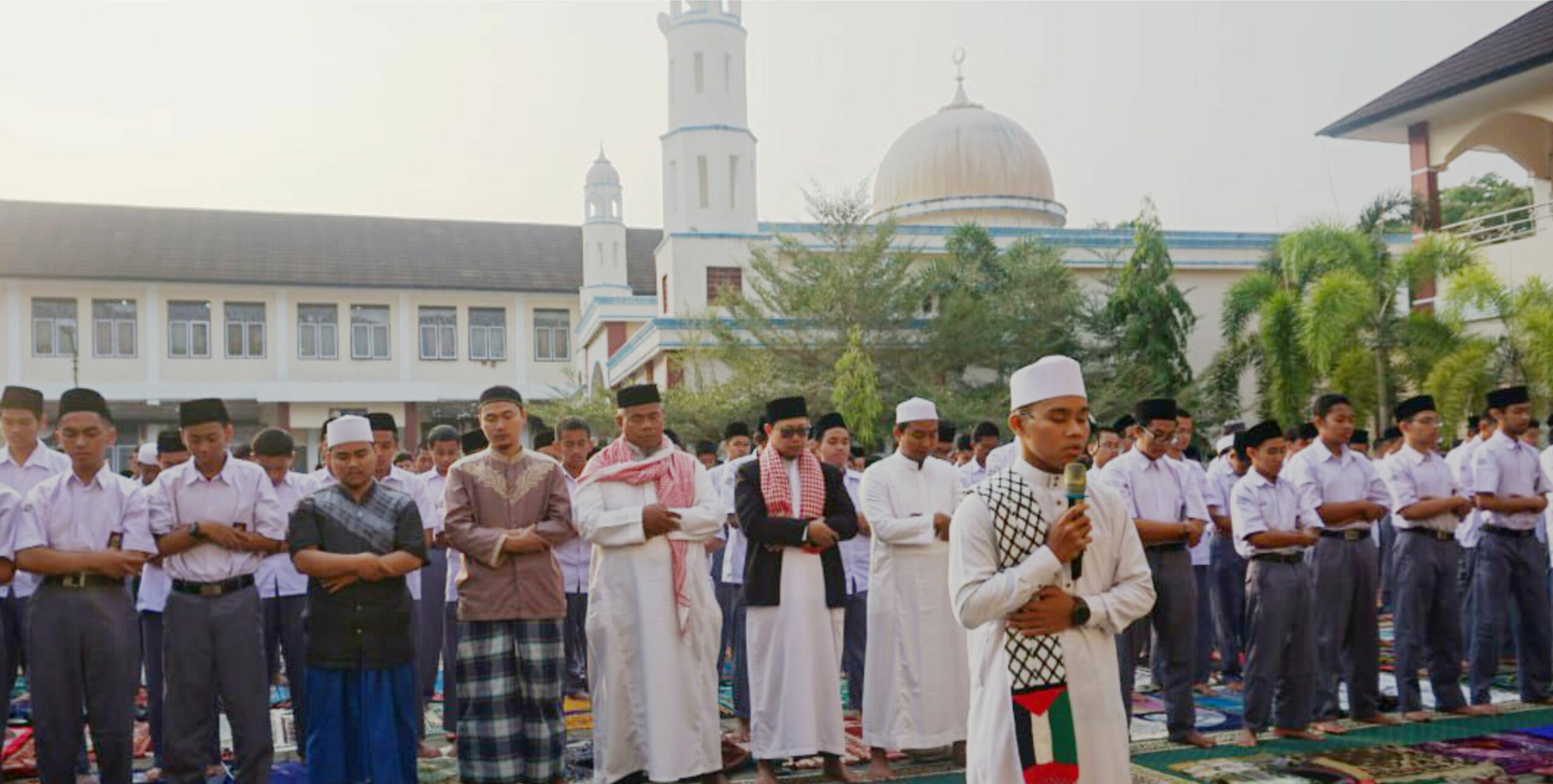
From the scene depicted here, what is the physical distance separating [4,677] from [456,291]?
1482 inches

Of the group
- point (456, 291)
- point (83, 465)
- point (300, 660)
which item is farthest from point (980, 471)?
point (456, 291)

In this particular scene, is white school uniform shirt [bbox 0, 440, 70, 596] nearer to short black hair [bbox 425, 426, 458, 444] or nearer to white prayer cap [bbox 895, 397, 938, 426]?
short black hair [bbox 425, 426, 458, 444]

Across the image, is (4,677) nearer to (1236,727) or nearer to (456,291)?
(1236,727)

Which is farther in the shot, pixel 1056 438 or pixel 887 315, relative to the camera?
pixel 887 315

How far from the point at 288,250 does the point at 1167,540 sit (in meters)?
40.0

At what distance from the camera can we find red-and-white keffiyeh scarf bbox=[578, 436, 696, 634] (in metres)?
6.23

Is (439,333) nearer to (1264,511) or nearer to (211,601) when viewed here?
(211,601)

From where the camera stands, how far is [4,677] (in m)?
6.11

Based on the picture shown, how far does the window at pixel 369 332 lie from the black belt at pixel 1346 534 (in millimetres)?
37841

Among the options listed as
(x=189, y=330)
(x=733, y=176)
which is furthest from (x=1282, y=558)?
(x=189, y=330)

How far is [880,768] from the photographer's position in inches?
257

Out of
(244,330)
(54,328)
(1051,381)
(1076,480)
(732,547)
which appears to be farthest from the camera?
(244,330)

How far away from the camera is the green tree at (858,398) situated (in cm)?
1902

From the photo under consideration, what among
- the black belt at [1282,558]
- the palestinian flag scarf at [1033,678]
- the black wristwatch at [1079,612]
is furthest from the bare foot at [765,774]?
the black wristwatch at [1079,612]
